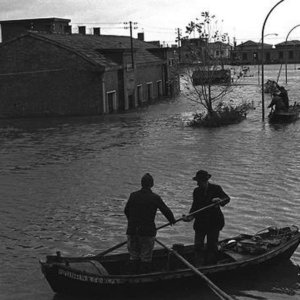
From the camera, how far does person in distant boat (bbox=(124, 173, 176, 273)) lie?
9.56 meters

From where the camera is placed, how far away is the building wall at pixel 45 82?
133ft

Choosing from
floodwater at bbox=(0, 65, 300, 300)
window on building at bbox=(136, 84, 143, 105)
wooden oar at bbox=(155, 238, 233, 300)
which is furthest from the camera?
window on building at bbox=(136, 84, 143, 105)

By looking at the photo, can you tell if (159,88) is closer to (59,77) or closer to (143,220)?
(59,77)

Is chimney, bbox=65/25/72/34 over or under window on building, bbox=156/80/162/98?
over

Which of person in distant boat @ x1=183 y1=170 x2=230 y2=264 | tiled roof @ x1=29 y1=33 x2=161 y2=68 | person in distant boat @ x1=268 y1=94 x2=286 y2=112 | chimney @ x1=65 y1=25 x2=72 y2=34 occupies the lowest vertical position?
person in distant boat @ x1=183 y1=170 x2=230 y2=264

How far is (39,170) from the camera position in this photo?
2219cm

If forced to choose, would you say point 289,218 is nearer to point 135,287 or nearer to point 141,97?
point 135,287

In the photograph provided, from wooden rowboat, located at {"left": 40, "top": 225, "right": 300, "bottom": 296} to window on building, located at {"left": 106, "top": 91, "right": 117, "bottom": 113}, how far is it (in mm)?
30929

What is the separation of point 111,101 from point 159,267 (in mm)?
32618

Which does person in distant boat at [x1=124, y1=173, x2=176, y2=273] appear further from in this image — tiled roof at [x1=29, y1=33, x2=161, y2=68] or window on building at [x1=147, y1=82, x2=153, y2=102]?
window on building at [x1=147, y1=82, x2=153, y2=102]

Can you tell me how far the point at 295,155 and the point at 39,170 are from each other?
381 inches

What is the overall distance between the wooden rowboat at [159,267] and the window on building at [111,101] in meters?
30.9

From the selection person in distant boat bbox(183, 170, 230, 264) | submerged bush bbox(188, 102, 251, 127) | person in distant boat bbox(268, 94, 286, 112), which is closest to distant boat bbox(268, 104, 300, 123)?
person in distant boat bbox(268, 94, 286, 112)

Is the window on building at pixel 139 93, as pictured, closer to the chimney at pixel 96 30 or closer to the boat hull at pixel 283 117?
the chimney at pixel 96 30
